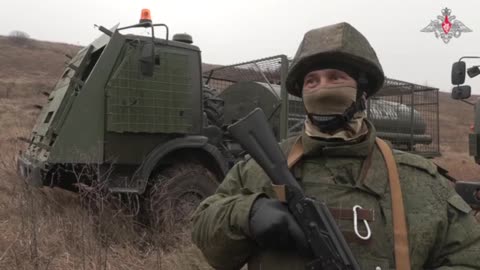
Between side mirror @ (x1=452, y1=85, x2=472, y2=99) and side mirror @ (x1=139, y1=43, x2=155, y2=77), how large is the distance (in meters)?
3.51

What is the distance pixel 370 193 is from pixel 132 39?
14.4ft

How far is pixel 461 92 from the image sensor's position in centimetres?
618

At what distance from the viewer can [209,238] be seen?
5.70 ft

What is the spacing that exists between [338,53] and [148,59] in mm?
3641

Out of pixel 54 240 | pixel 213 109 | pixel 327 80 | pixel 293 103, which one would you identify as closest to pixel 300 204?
pixel 327 80

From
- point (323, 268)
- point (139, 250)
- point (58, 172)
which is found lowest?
point (139, 250)

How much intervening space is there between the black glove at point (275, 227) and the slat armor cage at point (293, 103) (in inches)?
193

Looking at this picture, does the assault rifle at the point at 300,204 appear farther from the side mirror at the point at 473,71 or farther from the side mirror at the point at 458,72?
the side mirror at the point at 473,71

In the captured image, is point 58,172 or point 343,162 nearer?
point 343,162

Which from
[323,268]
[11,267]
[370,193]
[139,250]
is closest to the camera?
[323,268]

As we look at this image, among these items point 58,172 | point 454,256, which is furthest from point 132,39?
point 454,256

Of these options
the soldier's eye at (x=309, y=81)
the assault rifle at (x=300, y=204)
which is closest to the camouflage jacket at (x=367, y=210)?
the assault rifle at (x=300, y=204)

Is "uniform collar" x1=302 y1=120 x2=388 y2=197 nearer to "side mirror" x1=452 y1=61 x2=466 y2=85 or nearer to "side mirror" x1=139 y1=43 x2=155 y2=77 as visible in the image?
"side mirror" x1=139 y1=43 x2=155 y2=77

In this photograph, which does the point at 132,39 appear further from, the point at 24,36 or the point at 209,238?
the point at 24,36
